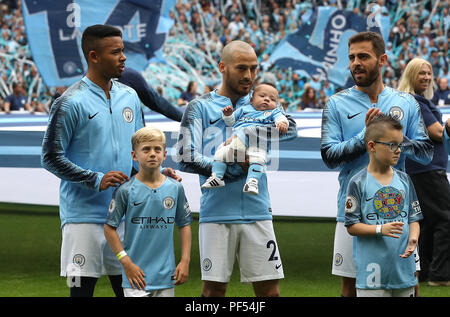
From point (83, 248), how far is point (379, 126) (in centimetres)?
139

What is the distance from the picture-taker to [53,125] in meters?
3.43

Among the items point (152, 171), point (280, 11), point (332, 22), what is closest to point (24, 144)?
point (152, 171)

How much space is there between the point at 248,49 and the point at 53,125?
37.1 inches

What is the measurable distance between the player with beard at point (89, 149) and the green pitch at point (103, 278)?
1768 mm

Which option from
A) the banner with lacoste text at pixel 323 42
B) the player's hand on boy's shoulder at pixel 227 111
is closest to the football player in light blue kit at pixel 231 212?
the player's hand on boy's shoulder at pixel 227 111

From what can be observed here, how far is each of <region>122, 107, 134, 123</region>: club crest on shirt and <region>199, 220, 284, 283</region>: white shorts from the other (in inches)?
23.7

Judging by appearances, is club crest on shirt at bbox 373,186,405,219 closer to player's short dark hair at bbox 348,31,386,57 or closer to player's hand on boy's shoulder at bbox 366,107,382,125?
player's hand on boy's shoulder at bbox 366,107,382,125

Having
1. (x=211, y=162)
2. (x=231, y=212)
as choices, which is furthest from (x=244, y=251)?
(x=211, y=162)

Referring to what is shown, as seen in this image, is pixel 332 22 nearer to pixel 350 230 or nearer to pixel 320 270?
pixel 320 270

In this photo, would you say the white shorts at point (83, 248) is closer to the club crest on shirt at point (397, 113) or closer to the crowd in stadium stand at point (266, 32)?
the club crest on shirt at point (397, 113)

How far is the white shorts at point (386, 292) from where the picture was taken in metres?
3.28

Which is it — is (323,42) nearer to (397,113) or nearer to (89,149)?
(397,113)

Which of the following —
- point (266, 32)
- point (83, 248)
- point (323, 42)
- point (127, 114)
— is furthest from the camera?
point (266, 32)

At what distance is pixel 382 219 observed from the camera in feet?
10.8
